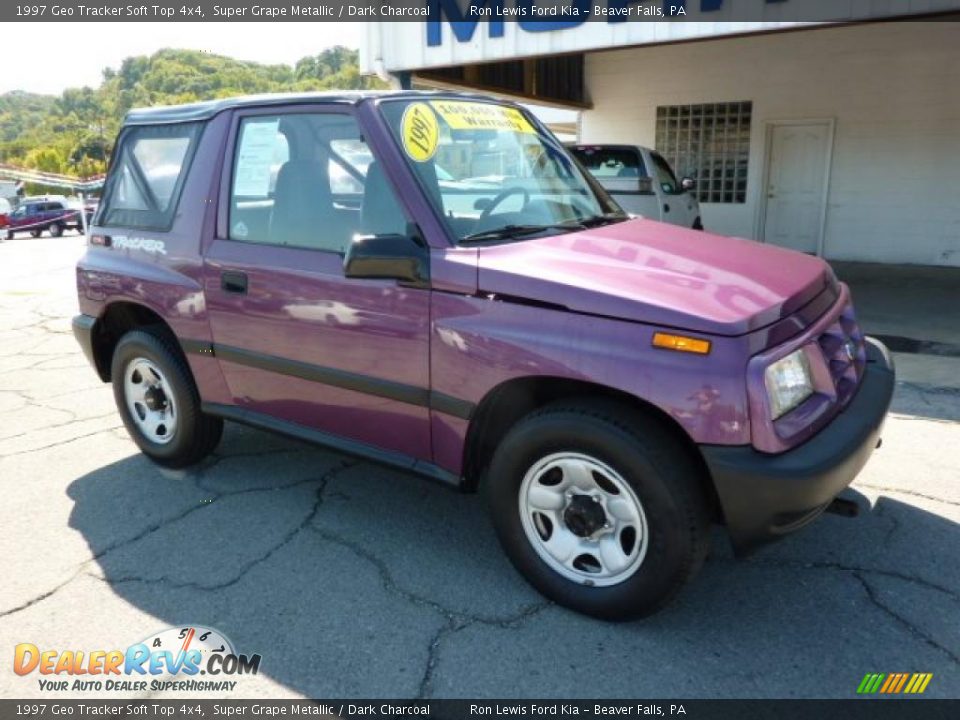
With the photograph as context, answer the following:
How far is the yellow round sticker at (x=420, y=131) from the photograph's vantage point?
2.93m

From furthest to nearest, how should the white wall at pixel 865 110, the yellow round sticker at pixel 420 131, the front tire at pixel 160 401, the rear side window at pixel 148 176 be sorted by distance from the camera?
the white wall at pixel 865 110, the front tire at pixel 160 401, the rear side window at pixel 148 176, the yellow round sticker at pixel 420 131

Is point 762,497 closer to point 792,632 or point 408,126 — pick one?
point 792,632

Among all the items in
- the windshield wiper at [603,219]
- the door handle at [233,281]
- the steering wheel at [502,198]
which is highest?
the steering wheel at [502,198]

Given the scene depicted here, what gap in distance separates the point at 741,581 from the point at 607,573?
2.15 feet

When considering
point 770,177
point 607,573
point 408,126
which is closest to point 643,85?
point 770,177

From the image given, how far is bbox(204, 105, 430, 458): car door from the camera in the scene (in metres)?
2.89

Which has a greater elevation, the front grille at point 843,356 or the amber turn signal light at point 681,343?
the amber turn signal light at point 681,343

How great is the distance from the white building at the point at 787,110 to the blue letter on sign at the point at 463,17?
0.02 metres

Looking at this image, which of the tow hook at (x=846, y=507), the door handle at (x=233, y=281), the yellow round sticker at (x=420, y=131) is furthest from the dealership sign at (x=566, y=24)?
the tow hook at (x=846, y=507)

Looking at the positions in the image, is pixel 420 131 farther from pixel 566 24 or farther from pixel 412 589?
pixel 566 24

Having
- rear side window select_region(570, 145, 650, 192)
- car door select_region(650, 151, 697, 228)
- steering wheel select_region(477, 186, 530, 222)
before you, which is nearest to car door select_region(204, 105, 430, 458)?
steering wheel select_region(477, 186, 530, 222)

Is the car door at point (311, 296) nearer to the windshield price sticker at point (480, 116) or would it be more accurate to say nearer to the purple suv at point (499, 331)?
the purple suv at point (499, 331)

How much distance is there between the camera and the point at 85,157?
90562 mm

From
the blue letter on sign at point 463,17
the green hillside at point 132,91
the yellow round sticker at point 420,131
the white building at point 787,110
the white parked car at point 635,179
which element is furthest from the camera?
the green hillside at point 132,91
